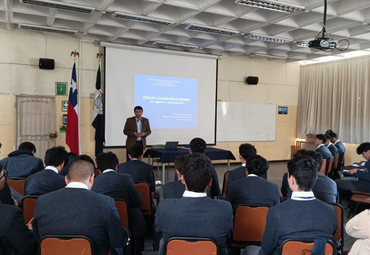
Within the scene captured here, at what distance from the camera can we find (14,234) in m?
1.79

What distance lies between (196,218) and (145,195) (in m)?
1.57

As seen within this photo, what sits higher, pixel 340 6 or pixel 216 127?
pixel 340 6

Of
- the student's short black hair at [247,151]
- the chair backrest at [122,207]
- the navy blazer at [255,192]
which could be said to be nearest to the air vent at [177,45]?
the student's short black hair at [247,151]

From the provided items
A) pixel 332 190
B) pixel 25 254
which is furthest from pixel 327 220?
pixel 25 254

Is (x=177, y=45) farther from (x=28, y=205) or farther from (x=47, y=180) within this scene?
(x=28, y=205)

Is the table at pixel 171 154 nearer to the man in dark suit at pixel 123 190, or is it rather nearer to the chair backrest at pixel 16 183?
the chair backrest at pixel 16 183

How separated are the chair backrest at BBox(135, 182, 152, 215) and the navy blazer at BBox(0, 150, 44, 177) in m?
1.39

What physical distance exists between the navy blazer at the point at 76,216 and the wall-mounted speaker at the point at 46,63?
594 cm

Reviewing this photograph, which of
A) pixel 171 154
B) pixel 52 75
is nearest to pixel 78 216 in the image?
pixel 171 154

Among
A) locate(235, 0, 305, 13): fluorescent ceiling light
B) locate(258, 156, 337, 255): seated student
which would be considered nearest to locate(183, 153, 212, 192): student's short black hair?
locate(258, 156, 337, 255): seated student

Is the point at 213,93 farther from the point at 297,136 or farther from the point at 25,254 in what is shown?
the point at 25,254

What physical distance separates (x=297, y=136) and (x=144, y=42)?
249 inches

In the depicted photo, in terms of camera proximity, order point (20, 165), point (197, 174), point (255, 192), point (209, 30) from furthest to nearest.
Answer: point (209, 30) < point (20, 165) < point (255, 192) < point (197, 174)

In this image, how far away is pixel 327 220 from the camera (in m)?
1.90
